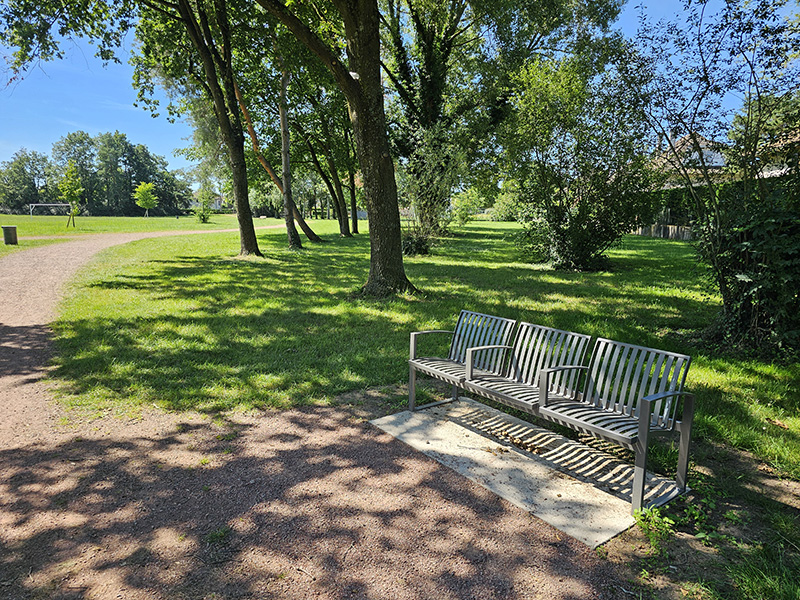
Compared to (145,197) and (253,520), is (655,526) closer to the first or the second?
(253,520)

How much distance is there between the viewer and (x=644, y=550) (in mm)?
2781

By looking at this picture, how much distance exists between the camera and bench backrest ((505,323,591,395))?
4121mm

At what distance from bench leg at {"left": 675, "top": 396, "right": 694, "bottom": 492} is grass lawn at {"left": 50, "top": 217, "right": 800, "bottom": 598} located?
22 centimetres

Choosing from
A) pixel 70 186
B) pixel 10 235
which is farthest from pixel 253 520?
pixel 70 186

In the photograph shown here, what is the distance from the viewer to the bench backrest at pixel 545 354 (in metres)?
4.12

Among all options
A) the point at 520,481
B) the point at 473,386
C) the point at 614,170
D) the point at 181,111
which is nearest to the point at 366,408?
the point at 473,386

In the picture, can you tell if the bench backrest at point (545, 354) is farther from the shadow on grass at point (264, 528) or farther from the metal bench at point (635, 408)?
the shadow on grass at point (264, 528)

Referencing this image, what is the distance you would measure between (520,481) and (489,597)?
1.25 m

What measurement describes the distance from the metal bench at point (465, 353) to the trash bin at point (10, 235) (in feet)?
72.9

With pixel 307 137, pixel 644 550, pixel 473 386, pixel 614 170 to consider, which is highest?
pixel 307 137

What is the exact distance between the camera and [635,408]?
373 centimetres

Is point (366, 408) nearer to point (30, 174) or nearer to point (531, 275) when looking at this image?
point (531, 275)

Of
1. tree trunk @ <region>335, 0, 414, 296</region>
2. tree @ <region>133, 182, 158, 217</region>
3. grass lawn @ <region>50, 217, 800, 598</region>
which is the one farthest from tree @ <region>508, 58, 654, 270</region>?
tree @ <region>133, 182, 158, 217</region>

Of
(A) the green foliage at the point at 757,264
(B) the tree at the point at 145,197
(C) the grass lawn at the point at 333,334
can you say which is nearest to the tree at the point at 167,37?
(C) the grass lawn at the point at 333,334
